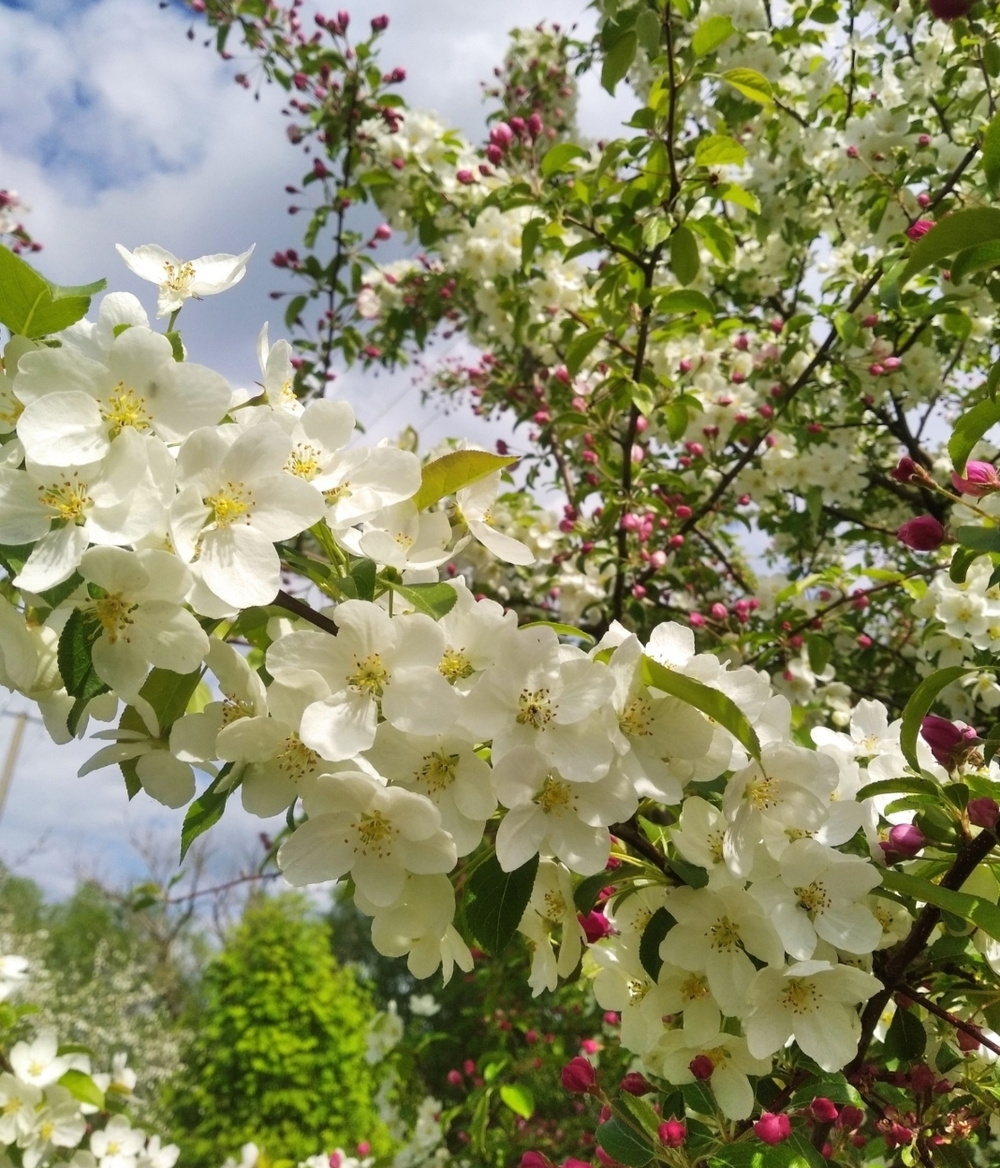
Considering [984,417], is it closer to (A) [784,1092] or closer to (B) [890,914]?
(B) [890,914]

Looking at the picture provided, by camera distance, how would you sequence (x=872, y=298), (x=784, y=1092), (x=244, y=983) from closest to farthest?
(x=784, y=1092) → (x=872, y=298) → (x=244, y=983)

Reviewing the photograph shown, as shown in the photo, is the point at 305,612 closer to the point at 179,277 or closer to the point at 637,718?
the point at 637,718

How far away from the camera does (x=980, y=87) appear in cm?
284

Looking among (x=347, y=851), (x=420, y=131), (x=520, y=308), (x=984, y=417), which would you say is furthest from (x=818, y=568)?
(x=347, y=851)

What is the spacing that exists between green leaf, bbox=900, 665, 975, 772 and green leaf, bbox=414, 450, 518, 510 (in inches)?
20.0

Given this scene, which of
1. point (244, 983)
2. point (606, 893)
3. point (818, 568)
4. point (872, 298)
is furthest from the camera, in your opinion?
point (244, 983)

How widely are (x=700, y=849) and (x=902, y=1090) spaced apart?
46 centimetres

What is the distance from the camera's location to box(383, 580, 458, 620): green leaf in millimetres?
791

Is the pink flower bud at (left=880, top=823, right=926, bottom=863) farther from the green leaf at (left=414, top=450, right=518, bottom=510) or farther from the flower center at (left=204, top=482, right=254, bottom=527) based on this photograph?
the flower center at (left=204, top=482, right=254, bottom=527)

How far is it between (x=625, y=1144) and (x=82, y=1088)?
158cm

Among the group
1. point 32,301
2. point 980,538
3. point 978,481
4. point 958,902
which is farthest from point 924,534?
point 32,301

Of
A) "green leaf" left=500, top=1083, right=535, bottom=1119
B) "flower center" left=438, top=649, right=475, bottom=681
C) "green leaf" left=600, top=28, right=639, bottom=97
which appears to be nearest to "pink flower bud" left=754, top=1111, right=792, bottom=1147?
"flower center" left=438, top=649, right=475, bottom=681

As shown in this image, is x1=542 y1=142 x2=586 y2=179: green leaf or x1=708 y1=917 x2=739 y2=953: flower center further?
x1=542 y1=142 x2=586 y2=179: green leaf

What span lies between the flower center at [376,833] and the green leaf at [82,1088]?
1.63 metres
